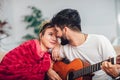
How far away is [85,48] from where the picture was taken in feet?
4.59

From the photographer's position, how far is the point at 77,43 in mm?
1429

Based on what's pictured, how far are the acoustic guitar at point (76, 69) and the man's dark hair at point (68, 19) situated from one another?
22 centimetres

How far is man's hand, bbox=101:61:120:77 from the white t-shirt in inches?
1.4

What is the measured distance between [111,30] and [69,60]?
0.34 metres

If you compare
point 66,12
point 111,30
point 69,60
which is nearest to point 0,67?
point 69,60

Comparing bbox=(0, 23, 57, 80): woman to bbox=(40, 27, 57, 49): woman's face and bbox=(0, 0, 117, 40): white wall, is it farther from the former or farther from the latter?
bbox=(0, 0, 117, 40): white wall

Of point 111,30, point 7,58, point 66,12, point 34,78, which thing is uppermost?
point 66,12

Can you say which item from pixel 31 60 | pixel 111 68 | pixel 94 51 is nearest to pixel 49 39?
pixel 31 60

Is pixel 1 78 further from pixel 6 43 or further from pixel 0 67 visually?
pixel 6 43

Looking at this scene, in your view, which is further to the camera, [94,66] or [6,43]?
[6,43]

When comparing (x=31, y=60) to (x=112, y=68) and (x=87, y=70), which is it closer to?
(x=87, y=70)

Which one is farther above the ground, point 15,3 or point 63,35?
point 15,3

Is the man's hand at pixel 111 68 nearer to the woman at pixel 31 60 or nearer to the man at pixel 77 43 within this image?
the man at pixel 77 43

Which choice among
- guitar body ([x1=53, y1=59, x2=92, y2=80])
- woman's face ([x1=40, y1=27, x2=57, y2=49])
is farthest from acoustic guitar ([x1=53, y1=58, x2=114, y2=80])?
woman's face ([x1=40, y1=27, x2=57, y2=49])
